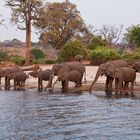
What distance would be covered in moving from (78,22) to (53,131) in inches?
2448

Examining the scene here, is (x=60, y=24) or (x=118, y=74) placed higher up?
(x=60, y=24)

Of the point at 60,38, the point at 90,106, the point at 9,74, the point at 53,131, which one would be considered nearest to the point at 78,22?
the point at 60,38

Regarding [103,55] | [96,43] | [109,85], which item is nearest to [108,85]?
[109,85]

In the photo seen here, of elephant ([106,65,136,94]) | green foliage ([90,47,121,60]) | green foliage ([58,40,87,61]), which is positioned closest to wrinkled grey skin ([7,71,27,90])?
elephant ([106,65,136,94])

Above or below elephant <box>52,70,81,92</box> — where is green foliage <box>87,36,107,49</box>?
above

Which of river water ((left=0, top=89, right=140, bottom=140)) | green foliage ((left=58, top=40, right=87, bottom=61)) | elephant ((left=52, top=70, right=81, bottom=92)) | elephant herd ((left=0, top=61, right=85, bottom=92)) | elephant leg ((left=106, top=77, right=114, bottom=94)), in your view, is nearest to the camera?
river water ((left=0, top=89, right=140, bottom=140))

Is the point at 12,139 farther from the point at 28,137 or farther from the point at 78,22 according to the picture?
the point at 78,22

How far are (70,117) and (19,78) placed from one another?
1725 centimetres

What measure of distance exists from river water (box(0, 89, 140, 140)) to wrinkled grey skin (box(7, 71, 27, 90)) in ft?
24.2

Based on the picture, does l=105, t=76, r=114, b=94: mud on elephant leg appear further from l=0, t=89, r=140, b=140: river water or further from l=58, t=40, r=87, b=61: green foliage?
l=58, t=40, r=87, b=61: green foliage

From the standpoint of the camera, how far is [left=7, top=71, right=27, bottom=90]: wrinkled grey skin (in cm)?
3819

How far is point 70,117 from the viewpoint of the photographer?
21.4 m

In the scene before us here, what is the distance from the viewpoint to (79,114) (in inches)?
878

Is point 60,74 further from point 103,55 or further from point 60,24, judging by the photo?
point 60,24
